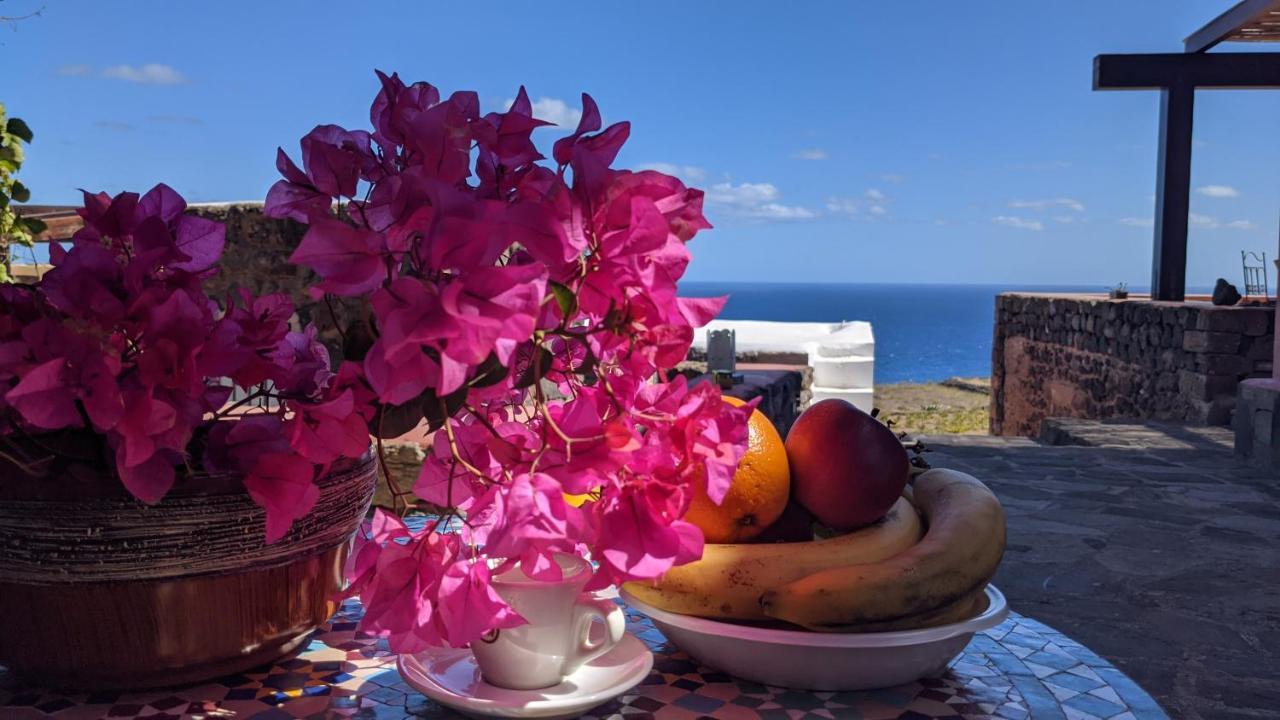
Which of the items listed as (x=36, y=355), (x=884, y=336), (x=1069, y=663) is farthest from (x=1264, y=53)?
(x=884, y=336)

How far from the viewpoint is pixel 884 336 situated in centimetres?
6812

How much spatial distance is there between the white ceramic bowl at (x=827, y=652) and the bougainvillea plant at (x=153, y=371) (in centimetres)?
33

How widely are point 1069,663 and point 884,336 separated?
228 ft

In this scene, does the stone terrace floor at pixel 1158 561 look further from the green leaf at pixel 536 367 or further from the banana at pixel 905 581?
the green leaf at pixel 536 367

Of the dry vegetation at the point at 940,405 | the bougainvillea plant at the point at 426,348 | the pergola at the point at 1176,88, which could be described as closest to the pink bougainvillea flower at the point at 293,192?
the bougainvillea plant at the point at 426,348

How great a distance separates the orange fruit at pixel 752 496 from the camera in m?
0.81

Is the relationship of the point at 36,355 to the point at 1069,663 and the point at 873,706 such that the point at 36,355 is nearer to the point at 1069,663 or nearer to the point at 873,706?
the point at 873,706

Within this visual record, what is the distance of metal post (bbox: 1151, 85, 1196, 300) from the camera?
8445 mm

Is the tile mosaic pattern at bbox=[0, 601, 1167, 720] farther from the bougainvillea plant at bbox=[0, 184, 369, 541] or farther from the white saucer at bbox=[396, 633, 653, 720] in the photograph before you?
the bougainvillea plant at bbox=[0, 184, 369, 541]

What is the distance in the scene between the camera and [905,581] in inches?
28.7

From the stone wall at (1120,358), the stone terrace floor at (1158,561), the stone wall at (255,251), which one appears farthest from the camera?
the stone wall at (1120,358)

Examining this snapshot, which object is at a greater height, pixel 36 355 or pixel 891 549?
pixel 36 355

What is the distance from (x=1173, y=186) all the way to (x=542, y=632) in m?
9.52

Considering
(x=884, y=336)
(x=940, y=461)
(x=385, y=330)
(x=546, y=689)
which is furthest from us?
(x=884, y=336)
